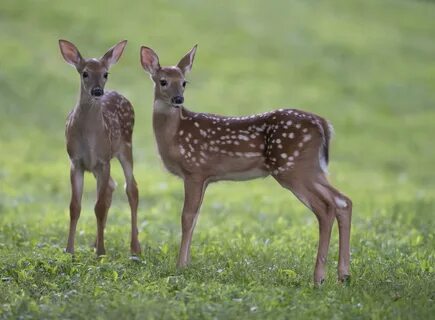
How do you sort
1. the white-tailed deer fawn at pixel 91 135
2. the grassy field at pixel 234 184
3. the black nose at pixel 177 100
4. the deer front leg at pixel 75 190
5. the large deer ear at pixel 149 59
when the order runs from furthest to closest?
the deer front leg at pixel 75 190, the white-tailed deer fawn at pixel 91 135, the large deer ear at pixel 149 59, the black nose at pixel 177 100, the grassy field at pixel 234 184

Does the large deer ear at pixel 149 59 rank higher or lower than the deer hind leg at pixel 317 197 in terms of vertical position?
higher

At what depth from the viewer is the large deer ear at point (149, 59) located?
10.3 metres

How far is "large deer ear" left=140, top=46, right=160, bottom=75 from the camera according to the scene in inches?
404

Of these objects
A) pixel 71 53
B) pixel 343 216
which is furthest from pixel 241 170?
pixel 71 53

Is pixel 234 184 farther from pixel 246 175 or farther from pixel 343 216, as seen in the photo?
pixel 343 216

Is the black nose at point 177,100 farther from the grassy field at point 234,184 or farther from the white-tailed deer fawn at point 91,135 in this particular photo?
the grassy field at point 234,184

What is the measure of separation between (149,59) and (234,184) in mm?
9973

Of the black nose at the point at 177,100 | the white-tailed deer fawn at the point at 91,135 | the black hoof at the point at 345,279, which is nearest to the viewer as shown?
the black hoof at the point at 345,279

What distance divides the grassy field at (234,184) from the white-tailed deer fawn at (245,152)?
532 millimetres

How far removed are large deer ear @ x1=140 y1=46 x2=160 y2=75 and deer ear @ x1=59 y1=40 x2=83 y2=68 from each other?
0.75 m

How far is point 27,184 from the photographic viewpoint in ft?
60.0

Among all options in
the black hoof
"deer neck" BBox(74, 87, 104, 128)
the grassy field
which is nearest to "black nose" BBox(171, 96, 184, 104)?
"deer neck" BBox(74, 87, 104, 128)

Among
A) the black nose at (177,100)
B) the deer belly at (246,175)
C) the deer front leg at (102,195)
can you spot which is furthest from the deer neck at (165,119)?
the deer front leg at (102,195)

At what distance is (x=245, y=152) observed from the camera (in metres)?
9.61
